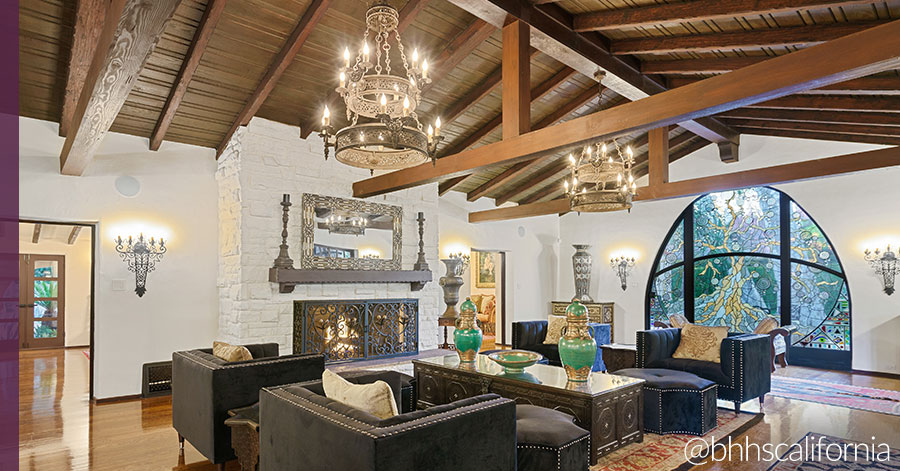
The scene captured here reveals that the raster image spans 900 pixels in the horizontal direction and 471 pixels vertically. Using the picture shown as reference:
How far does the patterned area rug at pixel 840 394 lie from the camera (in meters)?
5.57

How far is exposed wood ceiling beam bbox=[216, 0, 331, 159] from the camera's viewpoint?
446 cm

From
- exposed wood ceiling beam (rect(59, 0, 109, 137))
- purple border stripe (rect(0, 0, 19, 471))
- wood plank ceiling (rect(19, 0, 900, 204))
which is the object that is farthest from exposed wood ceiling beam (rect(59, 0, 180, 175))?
wood plank ceiling (rect(19, 0, 900, 204))

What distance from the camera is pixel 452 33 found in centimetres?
532

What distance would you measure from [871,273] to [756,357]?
3.98m

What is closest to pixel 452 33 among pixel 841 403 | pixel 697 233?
pixel 841 403

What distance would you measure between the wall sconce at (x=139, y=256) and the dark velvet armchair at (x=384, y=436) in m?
4.19

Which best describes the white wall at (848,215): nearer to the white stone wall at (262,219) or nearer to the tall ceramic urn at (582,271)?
the tall ceramic urn at (582,271)

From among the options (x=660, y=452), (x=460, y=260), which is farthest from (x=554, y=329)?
(x=660, y=452)

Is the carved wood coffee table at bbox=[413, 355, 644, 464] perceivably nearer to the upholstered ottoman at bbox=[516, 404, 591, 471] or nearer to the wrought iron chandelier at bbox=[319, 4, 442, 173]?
the upholstered ottoman at bbox=[516, 404, 591, 471]

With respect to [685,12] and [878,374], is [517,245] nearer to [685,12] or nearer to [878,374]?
[878,374]

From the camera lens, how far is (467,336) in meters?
4.73

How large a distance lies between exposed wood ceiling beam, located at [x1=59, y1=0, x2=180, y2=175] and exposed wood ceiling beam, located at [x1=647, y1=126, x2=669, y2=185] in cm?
601

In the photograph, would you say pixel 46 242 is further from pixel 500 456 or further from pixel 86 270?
pixel 500 456

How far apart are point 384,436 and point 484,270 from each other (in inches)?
442
